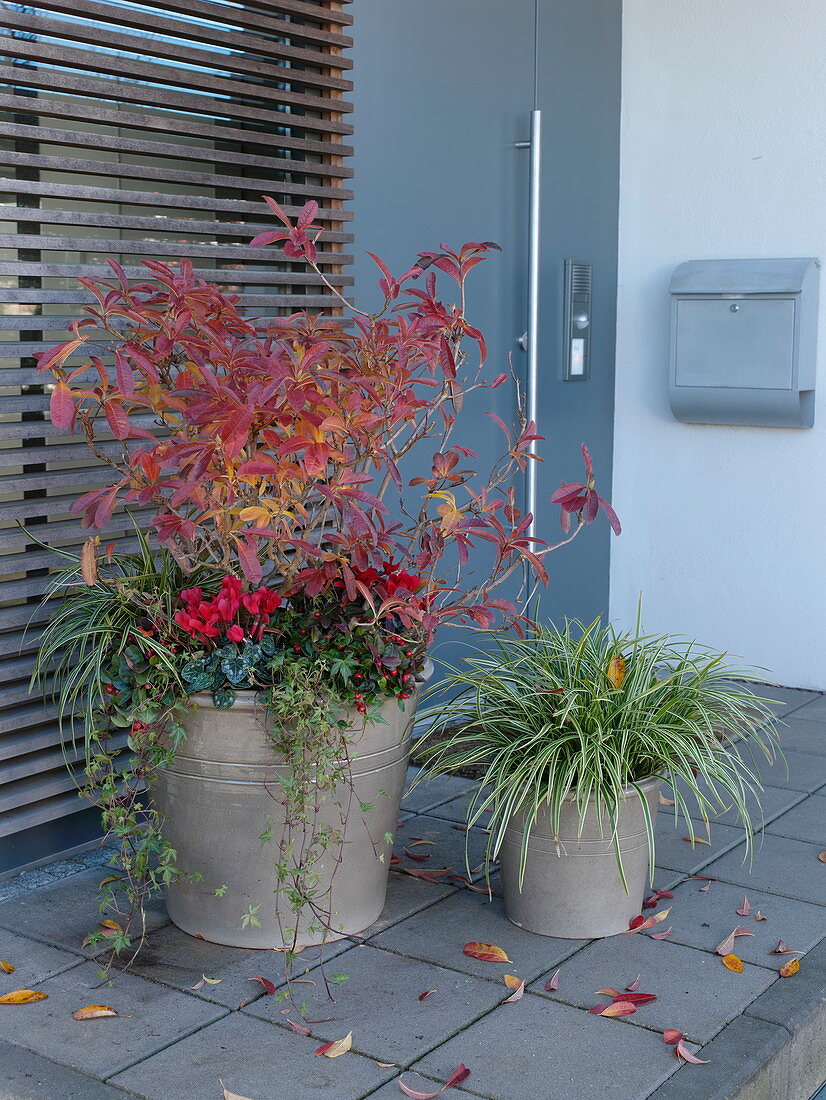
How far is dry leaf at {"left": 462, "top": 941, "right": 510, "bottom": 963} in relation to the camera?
2749 millimetres

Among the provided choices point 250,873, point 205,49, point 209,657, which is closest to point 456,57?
point 205,49

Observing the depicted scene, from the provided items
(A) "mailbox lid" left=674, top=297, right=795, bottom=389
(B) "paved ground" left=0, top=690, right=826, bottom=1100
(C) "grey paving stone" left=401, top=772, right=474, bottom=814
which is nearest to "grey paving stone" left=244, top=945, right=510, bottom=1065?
(B) "paved ground" left=0, top=690, right=826, bottom=1100

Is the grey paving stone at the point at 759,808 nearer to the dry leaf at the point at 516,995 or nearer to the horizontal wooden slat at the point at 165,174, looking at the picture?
the dry leaf at the point at 516,995

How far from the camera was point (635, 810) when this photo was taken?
2811 millimetres

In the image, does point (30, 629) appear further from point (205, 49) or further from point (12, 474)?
point (205, 49)

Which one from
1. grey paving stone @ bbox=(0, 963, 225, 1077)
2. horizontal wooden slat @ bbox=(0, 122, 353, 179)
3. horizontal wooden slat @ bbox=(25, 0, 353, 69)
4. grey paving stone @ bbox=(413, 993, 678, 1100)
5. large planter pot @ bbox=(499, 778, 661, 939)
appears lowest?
grey paving stone @ bbox=(413, 993, 678, 1100)

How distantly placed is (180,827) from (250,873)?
19 centimetres

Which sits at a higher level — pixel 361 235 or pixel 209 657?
pixel 361 235

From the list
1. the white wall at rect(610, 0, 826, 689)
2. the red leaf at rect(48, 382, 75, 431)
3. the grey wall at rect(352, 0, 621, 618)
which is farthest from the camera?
the white wall at rect(610, 0, 826, 689)

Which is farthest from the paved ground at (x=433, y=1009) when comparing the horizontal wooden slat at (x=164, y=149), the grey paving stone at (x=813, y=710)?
the horizontal wooden slat at (x=164, y=149)

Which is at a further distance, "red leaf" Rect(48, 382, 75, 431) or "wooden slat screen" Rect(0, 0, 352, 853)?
"wooden slat screen" Rect(0, 0, 352, 853)

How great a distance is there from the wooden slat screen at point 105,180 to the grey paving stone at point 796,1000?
1.80m

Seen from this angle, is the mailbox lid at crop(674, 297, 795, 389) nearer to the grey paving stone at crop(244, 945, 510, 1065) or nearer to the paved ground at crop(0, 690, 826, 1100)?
the paved ground at crop(0, 690, 826, 1100)

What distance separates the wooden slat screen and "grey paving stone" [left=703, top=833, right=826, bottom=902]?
5.79 feet
